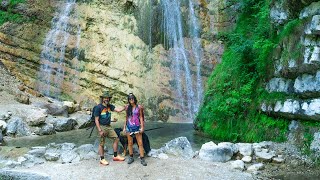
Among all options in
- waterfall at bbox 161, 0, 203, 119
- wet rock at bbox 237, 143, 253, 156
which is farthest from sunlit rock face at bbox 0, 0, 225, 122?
wet rock at bbox 237, 143, 253, 156

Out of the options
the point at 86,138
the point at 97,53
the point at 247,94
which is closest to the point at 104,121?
the point at 86,138

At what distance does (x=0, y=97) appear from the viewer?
17391 millimetres

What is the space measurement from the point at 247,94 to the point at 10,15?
16.7 m

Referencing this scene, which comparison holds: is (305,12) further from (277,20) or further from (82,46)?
(82,46)

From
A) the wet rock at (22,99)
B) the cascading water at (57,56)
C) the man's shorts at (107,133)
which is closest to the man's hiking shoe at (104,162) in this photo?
the man's shorts at (107,133)

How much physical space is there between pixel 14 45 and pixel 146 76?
328 inches

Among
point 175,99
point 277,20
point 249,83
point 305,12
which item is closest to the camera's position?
point 305,12

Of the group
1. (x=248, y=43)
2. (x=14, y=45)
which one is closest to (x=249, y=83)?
(x=248, y=43)

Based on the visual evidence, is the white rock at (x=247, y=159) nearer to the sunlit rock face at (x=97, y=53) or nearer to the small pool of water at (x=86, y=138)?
the small pool of water at (x=86, y=138)

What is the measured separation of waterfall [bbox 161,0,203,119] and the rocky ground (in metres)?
10.1

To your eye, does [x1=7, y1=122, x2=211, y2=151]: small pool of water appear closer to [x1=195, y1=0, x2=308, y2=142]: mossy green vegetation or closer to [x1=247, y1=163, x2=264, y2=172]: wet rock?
[x1=195, y1=0, x2=308, y2=142]: mossy green vegetation

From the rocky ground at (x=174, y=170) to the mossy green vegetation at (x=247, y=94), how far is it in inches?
75.5

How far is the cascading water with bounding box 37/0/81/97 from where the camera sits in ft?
68.5

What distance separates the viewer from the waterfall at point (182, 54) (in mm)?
18975
